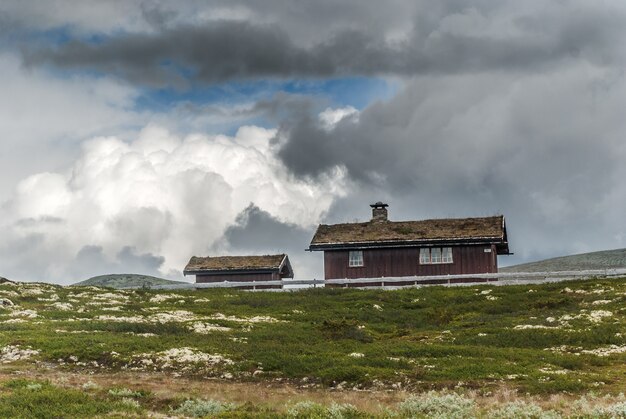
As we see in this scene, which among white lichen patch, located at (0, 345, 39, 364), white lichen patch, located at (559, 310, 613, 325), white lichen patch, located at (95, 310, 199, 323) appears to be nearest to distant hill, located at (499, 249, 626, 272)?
white lichen patch, located at (559, 310, 613, 325)

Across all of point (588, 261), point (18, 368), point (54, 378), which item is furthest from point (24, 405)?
point (588, 261)

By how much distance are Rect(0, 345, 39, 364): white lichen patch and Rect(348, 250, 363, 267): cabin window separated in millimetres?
37965

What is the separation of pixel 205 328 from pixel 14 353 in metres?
10.0

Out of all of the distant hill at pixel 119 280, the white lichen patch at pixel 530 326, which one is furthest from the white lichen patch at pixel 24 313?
the distant hill at pixel 119 280

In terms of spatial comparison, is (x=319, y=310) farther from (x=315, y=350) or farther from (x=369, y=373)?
(x=369, y=373)

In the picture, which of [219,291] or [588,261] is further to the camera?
[588,261]

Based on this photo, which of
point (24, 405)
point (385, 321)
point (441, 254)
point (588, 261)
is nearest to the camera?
point (24, 405)

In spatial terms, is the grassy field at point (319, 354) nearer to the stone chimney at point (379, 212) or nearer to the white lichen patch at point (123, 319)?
the white lichen patch at point (123, 319)

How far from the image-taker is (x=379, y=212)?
70562 millimetres

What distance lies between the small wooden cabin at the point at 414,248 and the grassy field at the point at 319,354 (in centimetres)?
1186

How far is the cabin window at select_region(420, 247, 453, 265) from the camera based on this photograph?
64000mm

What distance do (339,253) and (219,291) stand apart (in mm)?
13000

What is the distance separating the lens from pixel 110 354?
31125 millimetres

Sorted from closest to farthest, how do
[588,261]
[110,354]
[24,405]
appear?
[24,405]
[110,354]
[588,261]
